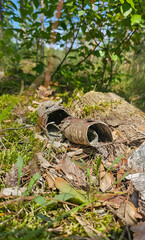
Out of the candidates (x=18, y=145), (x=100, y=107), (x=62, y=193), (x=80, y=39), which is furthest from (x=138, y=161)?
(x=80, y=39)

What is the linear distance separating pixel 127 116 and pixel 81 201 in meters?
1.51

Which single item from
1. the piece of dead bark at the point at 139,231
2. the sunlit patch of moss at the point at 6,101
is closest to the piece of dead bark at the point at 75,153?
the piece of dead bark at the point at 139,231

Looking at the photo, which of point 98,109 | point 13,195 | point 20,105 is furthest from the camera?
point 20,105

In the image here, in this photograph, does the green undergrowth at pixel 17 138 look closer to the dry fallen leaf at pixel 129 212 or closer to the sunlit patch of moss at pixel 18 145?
the sunlit patch of moss at pixel 18 145

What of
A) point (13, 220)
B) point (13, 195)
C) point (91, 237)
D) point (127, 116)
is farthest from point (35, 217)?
point (127, 116)

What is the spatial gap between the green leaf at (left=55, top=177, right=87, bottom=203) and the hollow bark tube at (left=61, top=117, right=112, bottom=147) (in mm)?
565

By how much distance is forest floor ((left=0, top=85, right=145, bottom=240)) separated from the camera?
41.1 inches

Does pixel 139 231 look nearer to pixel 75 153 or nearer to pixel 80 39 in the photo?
pixel 75 153

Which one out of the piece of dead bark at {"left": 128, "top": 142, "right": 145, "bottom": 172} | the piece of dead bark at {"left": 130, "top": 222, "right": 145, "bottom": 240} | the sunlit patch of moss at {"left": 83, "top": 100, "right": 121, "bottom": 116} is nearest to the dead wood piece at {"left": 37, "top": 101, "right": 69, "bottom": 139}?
the sunlit patch of moss at {"left": 83, "top": 100, "right": 121, "bottom": 116}

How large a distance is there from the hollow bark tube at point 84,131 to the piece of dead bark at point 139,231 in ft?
2.93

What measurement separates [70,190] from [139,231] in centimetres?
53

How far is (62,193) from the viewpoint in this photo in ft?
3.97

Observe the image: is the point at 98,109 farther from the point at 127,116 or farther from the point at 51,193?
the point at 51,193

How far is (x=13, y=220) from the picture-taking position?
1049mm
